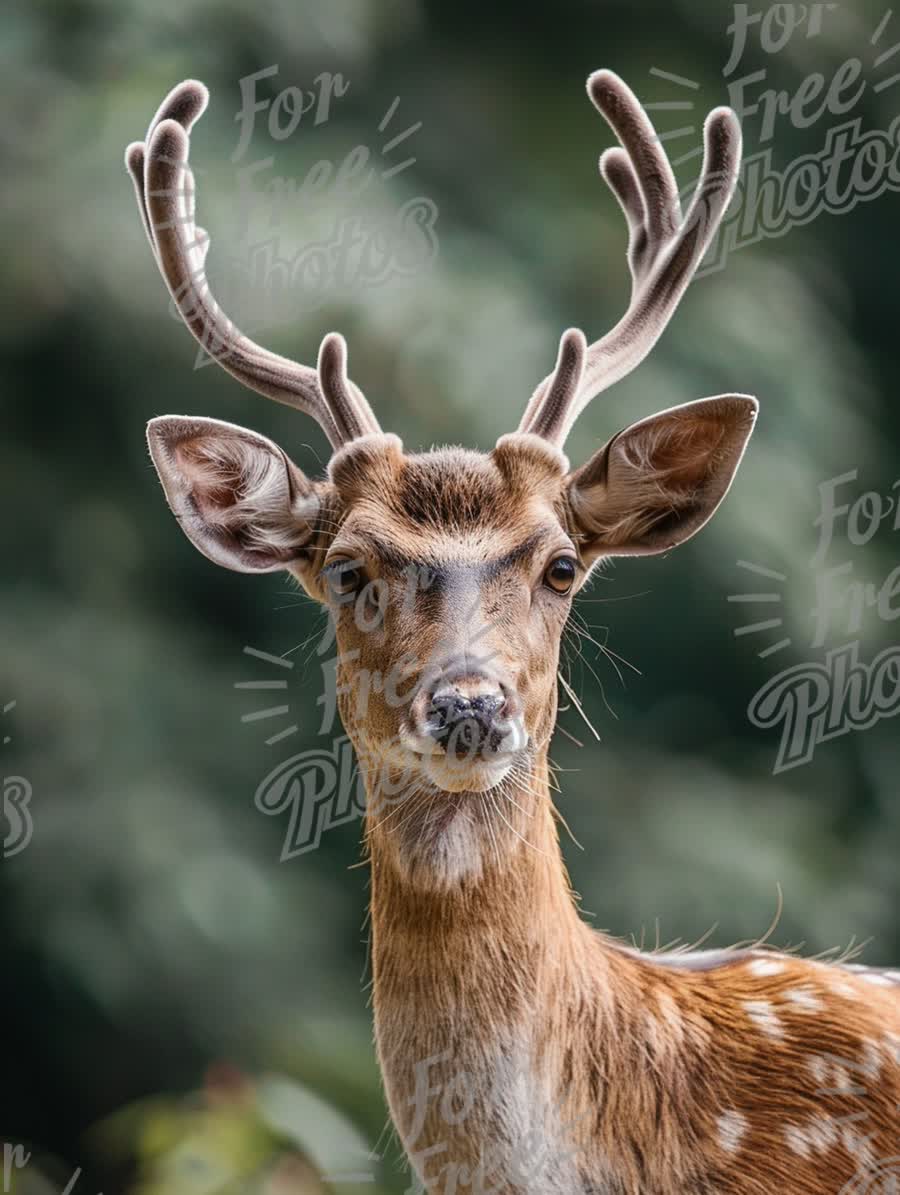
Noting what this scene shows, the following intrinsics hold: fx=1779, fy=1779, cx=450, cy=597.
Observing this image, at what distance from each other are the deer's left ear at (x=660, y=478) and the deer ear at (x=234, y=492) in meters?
0.55

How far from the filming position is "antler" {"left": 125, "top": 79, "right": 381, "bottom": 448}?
356cm

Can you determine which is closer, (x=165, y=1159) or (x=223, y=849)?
(x=165, y=1159)

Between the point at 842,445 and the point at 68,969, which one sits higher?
the point at 842,445

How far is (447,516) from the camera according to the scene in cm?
324

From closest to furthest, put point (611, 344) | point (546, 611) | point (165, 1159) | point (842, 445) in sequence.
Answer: point (546, 611) < point (611, 344) < point (165, 1159) < point (842, 445)

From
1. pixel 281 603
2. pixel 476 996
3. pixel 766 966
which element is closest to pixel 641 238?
pixel 766 966

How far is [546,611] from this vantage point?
10.7ft

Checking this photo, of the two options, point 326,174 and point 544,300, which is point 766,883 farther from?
point 326,174

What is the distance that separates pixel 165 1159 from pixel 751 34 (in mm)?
5478

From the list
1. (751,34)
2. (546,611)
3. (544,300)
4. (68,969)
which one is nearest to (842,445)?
(544,300)

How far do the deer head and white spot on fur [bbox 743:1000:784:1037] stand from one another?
24.2 inches

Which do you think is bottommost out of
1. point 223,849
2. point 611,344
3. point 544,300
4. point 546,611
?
point 223,849

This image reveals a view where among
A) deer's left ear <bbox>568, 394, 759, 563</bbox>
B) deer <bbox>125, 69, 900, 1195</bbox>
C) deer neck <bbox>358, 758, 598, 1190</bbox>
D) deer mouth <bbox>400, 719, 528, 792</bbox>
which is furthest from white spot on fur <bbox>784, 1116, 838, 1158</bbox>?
deer's left ear <bbox>568, 394, 759, 563</bbox>

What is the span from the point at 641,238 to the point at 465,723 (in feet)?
4.72
